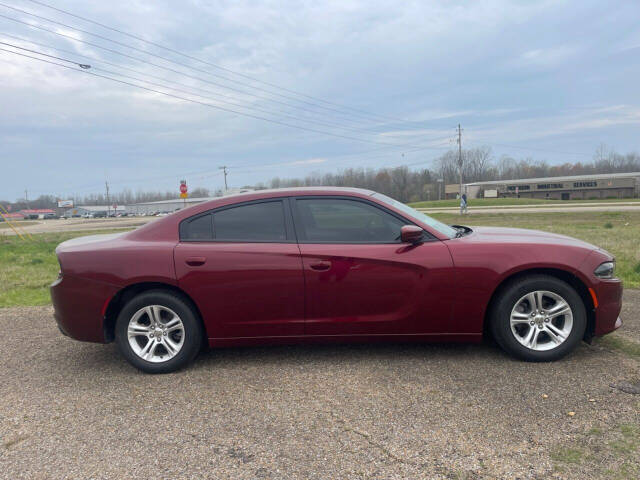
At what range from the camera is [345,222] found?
12.9 ft

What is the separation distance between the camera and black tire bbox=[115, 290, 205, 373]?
3.79 meters

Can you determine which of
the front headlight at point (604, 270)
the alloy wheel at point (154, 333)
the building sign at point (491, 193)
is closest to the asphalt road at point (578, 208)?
the front headlight at point (604, 270)

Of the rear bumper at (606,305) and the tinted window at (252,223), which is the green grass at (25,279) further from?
the rear bumper at (606,305)

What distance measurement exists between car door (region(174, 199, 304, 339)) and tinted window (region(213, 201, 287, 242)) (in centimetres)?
2

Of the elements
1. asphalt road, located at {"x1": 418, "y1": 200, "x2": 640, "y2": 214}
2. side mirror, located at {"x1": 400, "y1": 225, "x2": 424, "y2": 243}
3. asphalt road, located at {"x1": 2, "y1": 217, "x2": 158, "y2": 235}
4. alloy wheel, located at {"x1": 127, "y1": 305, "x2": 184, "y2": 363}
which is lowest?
asphalt road, located at {"x1": 418, "y1": 200, "x2": 640, "y2": 214}

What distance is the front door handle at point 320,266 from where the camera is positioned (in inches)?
146

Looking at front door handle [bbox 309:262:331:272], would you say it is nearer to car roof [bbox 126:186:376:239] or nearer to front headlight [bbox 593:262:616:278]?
car roof [bbox 126:186:376:239]

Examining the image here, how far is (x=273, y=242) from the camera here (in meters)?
3.85

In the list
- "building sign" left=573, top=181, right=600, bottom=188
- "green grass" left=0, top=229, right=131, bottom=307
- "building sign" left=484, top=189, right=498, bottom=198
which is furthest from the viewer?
"building sign" left=484, top=189, right=498, bottom=198

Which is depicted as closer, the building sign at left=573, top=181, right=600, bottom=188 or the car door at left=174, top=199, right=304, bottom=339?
the car door at left=174, top=199, right=304, bottom=339

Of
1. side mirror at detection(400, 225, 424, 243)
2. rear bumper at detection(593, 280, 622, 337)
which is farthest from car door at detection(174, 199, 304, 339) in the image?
rear bumper at detection(593, 280, 622, 337)

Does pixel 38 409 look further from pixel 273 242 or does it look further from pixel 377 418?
pixel 377 418

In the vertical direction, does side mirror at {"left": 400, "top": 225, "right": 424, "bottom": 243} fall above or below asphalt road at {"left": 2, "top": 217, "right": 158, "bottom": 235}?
above

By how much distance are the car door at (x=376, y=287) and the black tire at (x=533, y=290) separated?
0.45 meters
